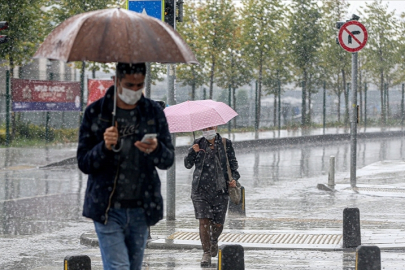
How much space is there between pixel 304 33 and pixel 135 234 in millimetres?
38753

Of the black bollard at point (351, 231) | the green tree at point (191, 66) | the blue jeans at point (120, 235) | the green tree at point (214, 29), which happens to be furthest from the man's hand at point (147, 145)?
the green tree at point (214, 29)

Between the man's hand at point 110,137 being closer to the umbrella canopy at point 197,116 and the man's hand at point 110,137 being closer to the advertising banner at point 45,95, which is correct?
the umbrella canopy at point 197,116

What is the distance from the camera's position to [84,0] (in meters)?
31.0

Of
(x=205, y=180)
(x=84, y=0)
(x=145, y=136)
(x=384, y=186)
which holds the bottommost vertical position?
(x=384, y=186)

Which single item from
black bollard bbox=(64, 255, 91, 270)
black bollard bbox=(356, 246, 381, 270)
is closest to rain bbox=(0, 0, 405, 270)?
black bollard bbox=(356, 246, 381, 270)

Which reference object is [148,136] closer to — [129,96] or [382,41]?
[129,96]

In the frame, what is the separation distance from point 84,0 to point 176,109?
2235 centimetres

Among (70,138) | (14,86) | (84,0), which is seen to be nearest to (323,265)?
(14,86)

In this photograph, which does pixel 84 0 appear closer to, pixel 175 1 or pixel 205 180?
pixel 175 1

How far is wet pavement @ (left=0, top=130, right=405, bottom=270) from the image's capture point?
31.9ft

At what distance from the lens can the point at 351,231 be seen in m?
10.1

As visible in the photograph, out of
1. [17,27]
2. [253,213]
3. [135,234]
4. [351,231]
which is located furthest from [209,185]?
[17,27]

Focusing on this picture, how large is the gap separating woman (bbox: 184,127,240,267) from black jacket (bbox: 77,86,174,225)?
13.0 ft

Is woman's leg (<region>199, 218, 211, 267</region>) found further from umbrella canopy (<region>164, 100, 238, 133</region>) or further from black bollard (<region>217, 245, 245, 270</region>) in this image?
black bollard (<region>217, 245, 245, 270</region>)
